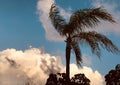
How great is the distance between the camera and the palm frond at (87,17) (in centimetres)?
1433

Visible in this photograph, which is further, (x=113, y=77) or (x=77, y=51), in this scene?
(x=113, y=77)

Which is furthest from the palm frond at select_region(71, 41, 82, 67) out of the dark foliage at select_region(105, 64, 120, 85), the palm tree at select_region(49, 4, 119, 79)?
the dark foliage at select_region(105, 64, 120, 85)

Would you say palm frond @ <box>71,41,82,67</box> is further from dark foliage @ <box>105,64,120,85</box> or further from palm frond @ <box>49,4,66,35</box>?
dark foliage @ <box>105,64,120,85</box>

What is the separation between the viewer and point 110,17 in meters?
14.3

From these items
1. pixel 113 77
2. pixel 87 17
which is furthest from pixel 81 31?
pixel 113 77

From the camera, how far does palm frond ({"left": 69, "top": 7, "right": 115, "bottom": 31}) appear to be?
47.0 ft

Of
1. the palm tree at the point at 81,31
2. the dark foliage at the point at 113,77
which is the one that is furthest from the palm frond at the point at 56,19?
the dark foliage at the point at 113,77

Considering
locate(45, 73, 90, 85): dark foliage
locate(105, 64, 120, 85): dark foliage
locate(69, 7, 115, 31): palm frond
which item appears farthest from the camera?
locate(105, 64, 120, 85): dark foliage

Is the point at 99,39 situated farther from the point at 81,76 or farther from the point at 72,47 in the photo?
the point at 81,76

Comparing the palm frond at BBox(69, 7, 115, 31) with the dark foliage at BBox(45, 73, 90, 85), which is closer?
the palm frond at BBox(69, 7, 115, 31)

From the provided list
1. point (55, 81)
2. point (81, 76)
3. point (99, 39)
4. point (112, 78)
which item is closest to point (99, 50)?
point (99, 39)

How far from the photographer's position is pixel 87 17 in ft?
48.3

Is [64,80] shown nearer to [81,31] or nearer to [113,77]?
[81,31]

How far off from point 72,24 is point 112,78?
16202 mm
